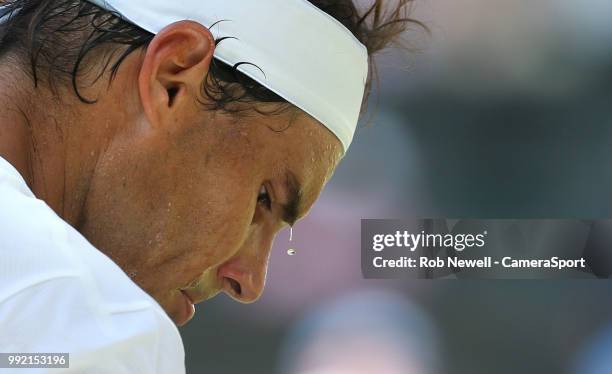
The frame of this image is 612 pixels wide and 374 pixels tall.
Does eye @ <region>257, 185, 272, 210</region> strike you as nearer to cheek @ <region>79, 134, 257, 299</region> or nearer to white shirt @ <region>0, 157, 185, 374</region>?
cheek @ <region>79, 134, 257, 299</region>

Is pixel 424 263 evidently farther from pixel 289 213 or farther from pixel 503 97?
pixel 289 213

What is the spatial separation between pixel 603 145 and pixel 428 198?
499 millimetres

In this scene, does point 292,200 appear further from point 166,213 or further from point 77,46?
point 77,46

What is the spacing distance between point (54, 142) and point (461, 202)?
63.8 inches

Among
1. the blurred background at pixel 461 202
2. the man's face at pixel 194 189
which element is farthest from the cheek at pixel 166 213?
the blurred background at pixel 461 202

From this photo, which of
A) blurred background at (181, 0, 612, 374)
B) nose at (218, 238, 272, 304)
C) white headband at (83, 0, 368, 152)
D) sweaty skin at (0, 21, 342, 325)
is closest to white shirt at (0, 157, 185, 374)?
sweaty skin at (0, 21, 342, 325)

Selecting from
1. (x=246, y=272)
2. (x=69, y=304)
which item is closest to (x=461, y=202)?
(x=246, y=272)

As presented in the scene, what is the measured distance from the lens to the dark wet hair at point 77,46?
79cm

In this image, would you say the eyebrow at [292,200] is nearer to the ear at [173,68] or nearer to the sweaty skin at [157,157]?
the sweaty skin at [157,157]

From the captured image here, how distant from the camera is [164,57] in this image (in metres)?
0.75

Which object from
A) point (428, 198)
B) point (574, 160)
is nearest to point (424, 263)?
point (428, 198)

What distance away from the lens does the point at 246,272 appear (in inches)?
37.5

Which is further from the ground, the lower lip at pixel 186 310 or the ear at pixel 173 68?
the ear at pixel 173 68

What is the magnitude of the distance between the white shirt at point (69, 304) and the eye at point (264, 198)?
1.35ft
